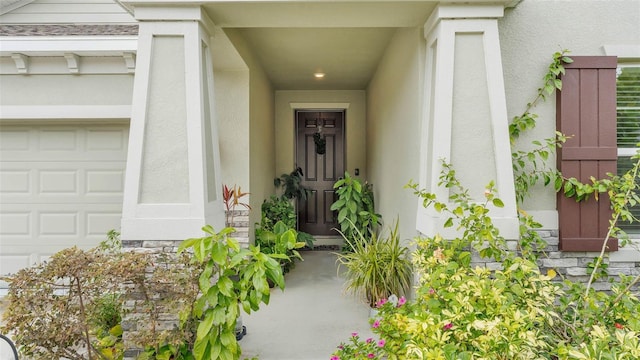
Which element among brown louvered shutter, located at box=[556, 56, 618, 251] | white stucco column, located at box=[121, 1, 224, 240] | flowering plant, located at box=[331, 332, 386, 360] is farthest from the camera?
brown louvered shutter, located at box=[556, 56, 618, 251]

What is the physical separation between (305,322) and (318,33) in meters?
3.12

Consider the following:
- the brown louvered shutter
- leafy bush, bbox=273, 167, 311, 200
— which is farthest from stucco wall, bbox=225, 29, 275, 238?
the brown louvered shutter

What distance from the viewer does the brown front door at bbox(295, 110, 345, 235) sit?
21.9ft

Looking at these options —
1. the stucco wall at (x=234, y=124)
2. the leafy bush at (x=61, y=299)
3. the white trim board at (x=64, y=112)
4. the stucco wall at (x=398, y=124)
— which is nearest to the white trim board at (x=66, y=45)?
the white trim board at (x=64, y=112)

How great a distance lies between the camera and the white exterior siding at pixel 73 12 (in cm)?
463

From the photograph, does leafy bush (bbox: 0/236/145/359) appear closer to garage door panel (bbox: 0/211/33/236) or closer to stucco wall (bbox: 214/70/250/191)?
stucco wall (bbox: 214/70/250/191)

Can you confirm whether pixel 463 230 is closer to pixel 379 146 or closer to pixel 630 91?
pixel 630 91

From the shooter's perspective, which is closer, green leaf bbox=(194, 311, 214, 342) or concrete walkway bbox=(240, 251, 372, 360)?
green leaf bbox=(194, 311, 214, 342)

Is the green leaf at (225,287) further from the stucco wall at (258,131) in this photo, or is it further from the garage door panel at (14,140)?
the garage door panel at (14,140)

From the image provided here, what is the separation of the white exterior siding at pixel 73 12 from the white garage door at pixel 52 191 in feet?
5.31

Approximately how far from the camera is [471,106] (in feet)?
8.04

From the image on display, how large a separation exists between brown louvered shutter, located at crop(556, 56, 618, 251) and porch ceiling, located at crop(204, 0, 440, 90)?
4.51 feet

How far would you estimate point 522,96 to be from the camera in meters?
2.75

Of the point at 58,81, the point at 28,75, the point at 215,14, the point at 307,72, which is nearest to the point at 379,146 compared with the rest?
the point at 307,72
